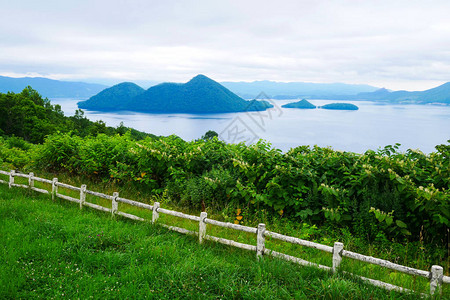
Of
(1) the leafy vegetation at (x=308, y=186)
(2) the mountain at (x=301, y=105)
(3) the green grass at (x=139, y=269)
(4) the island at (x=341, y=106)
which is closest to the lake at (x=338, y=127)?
(4) the island at (x=341, y=106)

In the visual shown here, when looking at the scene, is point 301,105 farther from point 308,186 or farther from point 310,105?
point 308,186

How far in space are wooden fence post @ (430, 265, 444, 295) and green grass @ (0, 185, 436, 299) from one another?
1.44 ft

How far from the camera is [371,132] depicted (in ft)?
412

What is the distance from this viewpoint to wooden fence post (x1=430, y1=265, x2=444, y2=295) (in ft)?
13.7

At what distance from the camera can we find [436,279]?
4.21 m

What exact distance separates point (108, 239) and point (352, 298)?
14.0 ft

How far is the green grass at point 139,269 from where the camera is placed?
443 cm

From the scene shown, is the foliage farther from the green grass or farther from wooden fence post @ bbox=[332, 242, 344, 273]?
the green grass

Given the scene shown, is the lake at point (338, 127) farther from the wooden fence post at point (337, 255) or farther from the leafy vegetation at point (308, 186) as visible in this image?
the wooden fence post at point (337, 255)

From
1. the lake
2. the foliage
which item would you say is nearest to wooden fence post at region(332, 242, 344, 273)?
the foliage

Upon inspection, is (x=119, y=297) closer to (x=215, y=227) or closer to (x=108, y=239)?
(x=108, y=239)

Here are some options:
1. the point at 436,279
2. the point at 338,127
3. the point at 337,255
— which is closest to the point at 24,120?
the point at 337,255

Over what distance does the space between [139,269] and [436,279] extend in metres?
4.24

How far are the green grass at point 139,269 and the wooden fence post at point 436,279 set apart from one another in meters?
0.44
